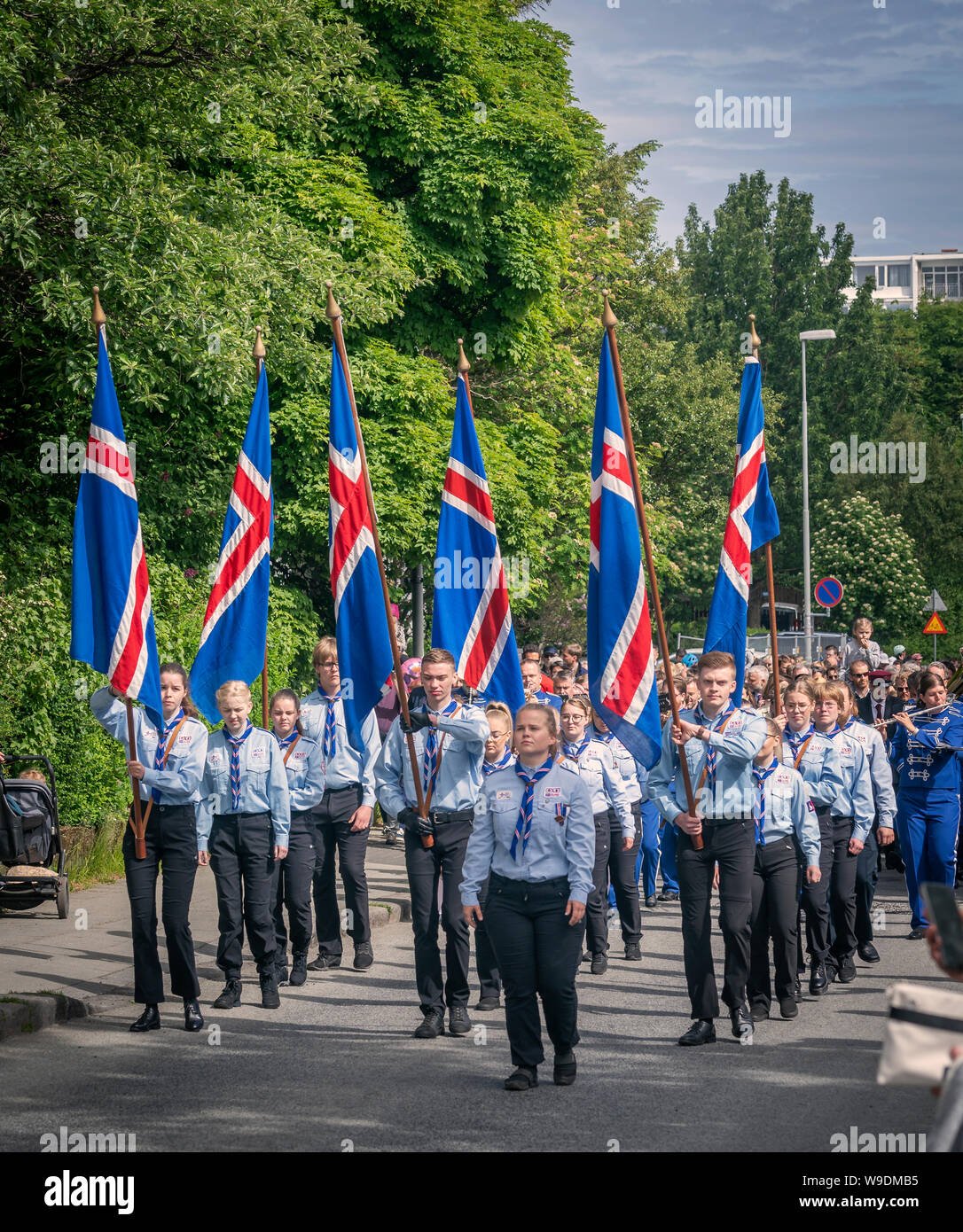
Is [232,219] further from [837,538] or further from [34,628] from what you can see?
[837,538]

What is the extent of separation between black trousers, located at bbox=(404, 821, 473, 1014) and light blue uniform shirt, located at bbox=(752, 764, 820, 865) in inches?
72.2

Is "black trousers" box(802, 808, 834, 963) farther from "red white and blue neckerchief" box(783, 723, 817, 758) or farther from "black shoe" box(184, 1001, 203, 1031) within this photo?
"black shoe" box(184, 1001, 203, 1031)

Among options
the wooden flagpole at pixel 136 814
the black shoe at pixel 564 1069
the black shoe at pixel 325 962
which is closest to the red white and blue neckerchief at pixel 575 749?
the black shoe at pixel 325 962

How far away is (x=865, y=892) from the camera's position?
10844 mm

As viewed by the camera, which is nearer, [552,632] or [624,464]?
[624,464]

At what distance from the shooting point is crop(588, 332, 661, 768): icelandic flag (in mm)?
8539

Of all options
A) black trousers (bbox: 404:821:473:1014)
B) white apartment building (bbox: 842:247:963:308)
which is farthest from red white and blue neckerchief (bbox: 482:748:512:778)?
white apartment building (bbox: 842:247:963:308)

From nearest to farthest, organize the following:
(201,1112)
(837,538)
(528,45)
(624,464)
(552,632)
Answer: (201,1112), (624,464), (528,45), (552,632), (837,538)

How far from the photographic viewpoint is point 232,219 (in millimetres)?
15891

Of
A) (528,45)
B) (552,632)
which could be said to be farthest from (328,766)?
(552,632)

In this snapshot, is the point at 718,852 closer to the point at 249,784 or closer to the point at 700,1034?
the point at 700,1034

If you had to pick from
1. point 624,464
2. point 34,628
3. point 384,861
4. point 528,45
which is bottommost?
point 384,861

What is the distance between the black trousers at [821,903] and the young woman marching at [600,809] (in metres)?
1.53
